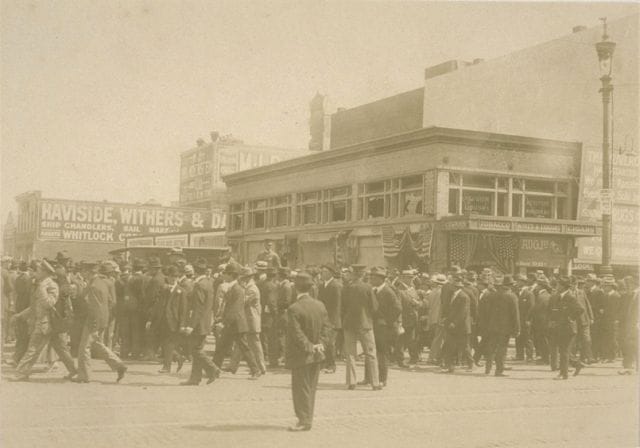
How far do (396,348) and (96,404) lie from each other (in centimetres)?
778

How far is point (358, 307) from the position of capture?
12992 mm

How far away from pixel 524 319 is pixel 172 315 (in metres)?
8.51

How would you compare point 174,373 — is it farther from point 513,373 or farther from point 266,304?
point 513,373

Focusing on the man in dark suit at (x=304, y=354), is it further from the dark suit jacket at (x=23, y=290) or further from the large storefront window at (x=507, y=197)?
the large storefront window at (x=507, y=197)

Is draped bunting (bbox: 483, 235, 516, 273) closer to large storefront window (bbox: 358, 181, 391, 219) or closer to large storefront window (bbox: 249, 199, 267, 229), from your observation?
large storefront window (bbox: 358, 181, 391, 219)

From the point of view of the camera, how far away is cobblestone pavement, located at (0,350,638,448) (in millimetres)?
8898

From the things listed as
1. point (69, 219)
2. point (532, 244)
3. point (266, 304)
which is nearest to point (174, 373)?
point (266, 304)

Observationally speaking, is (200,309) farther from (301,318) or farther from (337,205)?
(337,205)

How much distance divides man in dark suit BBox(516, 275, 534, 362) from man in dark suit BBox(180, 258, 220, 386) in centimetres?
815

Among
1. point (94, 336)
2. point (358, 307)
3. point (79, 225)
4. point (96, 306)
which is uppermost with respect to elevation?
point (79, 225)

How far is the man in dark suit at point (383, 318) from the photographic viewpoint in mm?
13399

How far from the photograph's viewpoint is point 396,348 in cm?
1691

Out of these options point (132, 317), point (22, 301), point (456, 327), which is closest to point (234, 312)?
point (132, 317)

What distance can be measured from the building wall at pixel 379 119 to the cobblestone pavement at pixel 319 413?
1489 inches
